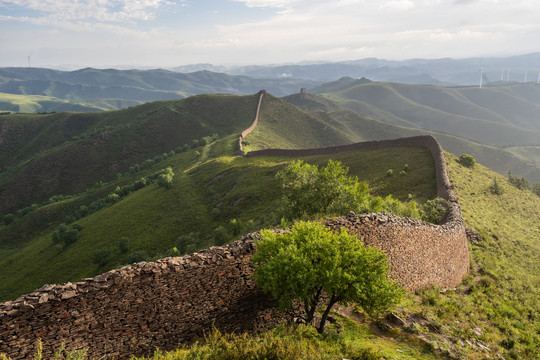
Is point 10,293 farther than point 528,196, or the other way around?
point 528,196

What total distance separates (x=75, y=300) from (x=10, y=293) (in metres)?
47.6

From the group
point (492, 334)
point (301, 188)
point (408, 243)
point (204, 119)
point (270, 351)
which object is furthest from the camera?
point (204, 119)

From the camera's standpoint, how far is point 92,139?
130750 mm

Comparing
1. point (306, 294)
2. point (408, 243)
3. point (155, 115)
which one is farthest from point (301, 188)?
point (155, 115)

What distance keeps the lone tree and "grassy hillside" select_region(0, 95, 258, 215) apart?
4777 inches

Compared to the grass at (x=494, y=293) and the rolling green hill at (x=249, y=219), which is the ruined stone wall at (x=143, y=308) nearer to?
the rolling green hill at (x=249, y=219)

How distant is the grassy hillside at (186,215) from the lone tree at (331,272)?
22848 millimetres

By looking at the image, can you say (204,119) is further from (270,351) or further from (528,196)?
(270,351)

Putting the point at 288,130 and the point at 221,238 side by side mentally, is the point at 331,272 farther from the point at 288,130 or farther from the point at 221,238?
the point at 288,130

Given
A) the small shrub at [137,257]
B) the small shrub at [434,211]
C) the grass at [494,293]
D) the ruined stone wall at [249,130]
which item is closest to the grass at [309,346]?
the grass at [494,293]

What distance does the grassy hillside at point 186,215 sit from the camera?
44.3 meters

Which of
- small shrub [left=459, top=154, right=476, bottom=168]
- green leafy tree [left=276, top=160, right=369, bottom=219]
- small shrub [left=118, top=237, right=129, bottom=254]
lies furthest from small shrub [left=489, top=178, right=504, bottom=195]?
small shrub [left=118, top=237, right=129, bottom=254]

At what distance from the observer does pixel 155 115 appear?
151 meters

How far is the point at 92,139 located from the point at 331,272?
14725cm
